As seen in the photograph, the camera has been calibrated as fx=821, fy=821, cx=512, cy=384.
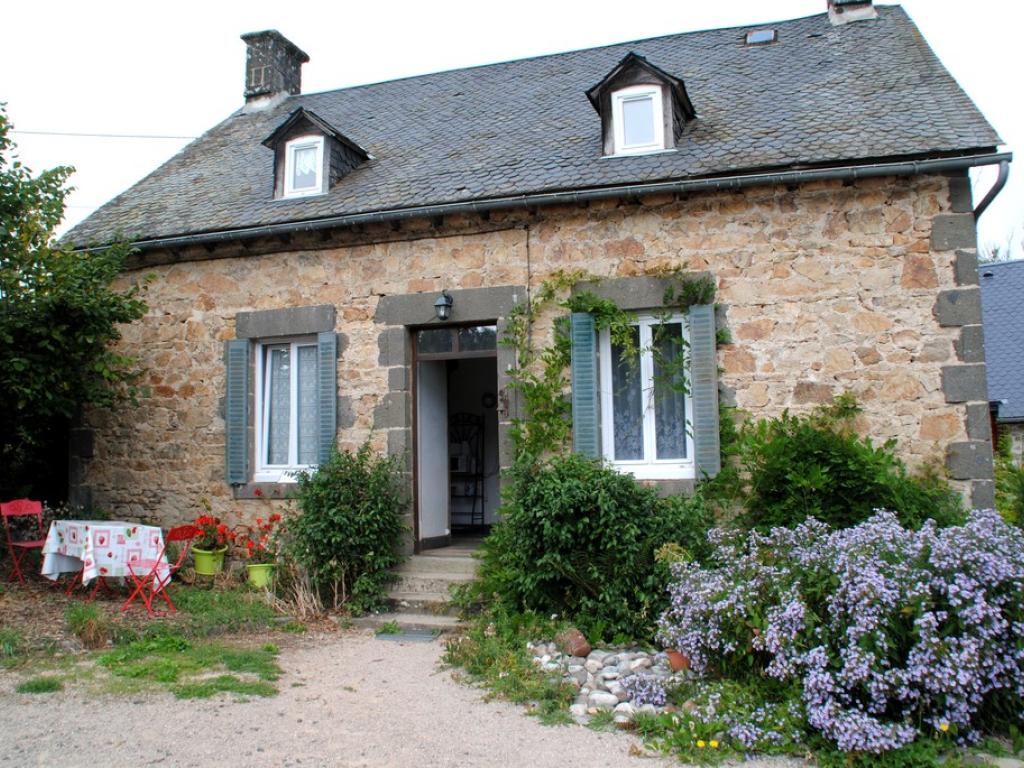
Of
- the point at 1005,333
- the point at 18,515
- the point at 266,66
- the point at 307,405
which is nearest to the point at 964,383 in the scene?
the point at 307,405

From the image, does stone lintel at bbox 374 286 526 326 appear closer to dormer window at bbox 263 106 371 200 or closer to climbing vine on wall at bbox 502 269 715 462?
climbing vine on wall at bbox 502 269 715 462

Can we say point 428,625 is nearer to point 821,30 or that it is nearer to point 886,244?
point 886,244

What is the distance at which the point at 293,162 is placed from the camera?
9.33 meters

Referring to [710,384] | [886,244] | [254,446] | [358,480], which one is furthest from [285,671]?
[886,244]

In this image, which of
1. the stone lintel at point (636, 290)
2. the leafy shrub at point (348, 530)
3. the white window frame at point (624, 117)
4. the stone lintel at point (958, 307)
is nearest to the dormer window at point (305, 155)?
the white window frame at point (624, 117)

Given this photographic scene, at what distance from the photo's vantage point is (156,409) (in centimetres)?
905

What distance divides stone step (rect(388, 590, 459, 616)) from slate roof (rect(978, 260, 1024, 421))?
10258 mm

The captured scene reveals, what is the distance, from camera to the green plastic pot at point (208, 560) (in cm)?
823

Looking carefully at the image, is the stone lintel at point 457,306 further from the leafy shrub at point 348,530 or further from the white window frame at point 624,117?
A: the white window frame at point 624,117

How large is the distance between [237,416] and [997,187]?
7.36 meters

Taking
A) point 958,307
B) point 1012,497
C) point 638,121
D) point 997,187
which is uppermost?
point 638,121

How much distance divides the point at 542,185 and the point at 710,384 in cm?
243

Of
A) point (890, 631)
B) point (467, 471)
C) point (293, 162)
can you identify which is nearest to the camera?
point (890, 631)

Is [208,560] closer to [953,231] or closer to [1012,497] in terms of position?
[953,231]
